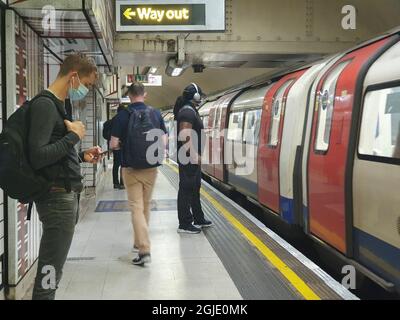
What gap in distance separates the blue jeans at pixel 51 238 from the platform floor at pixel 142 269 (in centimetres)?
107

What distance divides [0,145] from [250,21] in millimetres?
7210

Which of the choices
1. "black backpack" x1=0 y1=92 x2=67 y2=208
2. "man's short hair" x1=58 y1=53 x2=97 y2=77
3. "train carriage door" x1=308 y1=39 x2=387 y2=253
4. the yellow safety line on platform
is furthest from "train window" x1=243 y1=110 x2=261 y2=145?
"black backpack" x1=0 y1=92 x2=67 y2=208

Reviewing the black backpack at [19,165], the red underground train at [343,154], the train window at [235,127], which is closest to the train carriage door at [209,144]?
the train window at [235,127]

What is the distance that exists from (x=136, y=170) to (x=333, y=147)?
6.16 ft

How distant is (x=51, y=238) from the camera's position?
2.81m

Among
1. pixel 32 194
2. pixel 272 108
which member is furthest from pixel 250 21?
pixel 32 194

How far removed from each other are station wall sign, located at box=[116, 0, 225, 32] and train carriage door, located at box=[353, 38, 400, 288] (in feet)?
10.0

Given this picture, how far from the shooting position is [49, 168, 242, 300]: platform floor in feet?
13.0

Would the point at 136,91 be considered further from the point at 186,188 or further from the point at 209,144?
the point at 209,144

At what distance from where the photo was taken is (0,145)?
263cm

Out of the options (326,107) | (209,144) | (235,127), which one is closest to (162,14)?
(326,107)

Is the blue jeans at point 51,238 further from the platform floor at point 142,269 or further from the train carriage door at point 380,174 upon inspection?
the train carriage door at point 380,174

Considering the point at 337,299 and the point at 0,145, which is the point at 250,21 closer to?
the point at 337,299

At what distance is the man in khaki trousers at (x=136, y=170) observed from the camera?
15.5 ft
